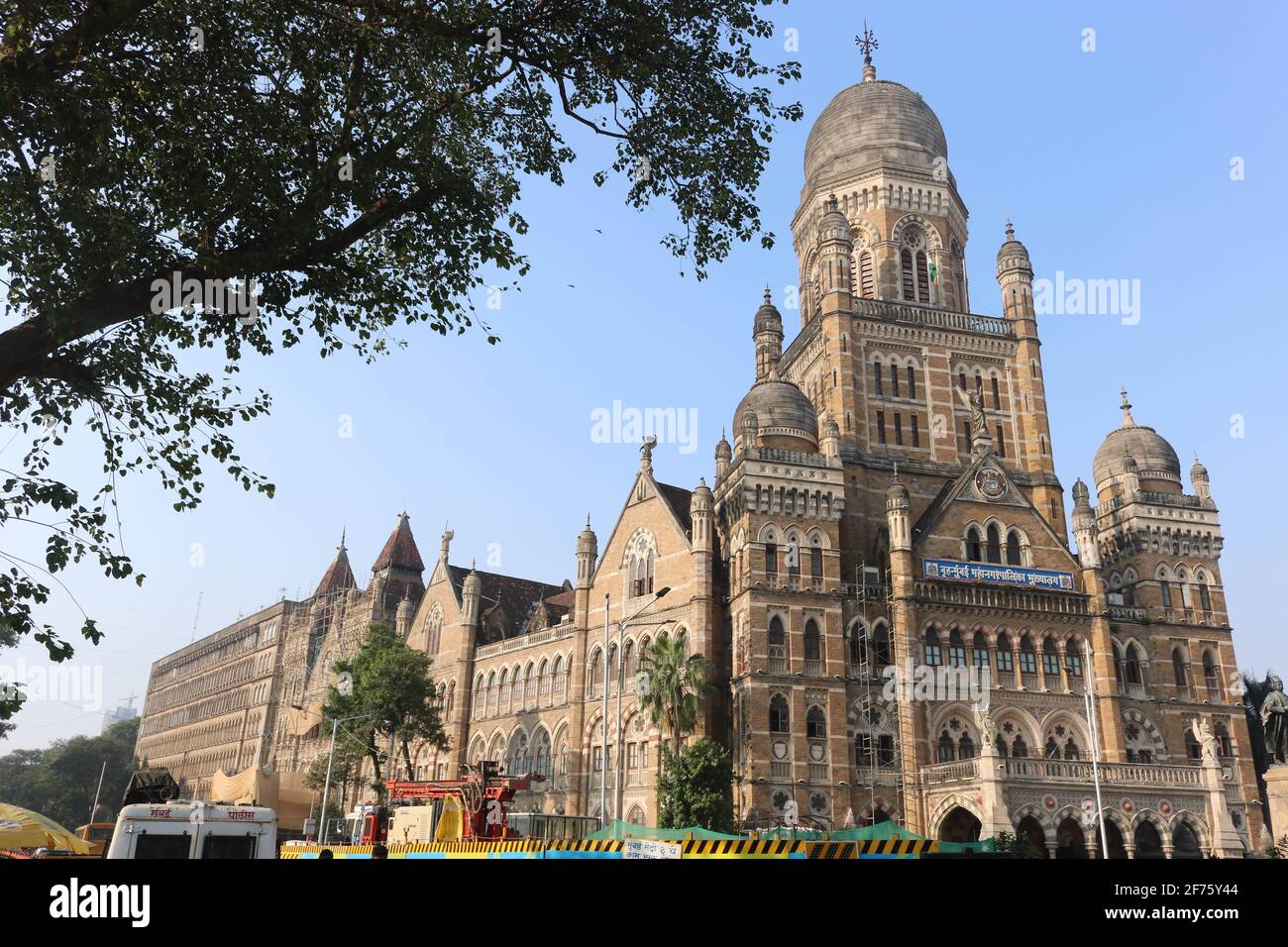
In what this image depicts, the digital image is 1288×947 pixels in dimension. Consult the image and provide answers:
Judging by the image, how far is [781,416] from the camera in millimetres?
49594

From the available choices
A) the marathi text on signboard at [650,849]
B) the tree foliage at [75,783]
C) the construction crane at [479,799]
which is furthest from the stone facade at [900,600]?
the tree foliage at [75,783]

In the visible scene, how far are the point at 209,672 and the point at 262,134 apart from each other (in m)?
108

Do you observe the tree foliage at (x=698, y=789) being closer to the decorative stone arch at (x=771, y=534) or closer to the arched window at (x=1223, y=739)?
the decorative stone arch at (x=771, y=534)


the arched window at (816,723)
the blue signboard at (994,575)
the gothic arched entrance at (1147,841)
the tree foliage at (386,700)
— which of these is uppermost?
the blue signboard at (994,575)

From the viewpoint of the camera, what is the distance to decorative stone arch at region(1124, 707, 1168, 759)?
4625 cm

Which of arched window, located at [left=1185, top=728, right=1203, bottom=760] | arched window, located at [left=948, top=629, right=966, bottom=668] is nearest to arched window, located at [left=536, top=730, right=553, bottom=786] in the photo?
arched window, located at [left=948, top=629, right=966, bottom=668]

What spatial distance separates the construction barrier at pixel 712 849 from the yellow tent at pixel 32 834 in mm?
9035

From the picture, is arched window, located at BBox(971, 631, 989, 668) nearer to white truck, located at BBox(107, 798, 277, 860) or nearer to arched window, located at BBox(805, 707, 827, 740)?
arched window, located at BBox(805, 707, 827, 740)

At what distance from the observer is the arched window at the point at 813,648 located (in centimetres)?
4356

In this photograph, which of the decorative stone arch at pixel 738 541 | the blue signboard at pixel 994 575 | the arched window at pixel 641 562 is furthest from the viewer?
the arched window at pixel 641 562

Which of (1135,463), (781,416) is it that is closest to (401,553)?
(781,416)

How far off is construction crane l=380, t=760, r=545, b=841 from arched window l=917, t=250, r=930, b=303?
39510 millimetres
